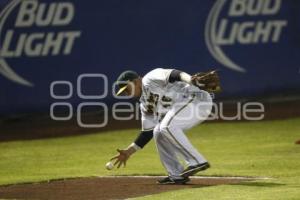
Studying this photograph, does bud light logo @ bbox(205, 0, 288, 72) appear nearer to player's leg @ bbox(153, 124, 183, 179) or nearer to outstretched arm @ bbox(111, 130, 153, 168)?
outstretched arm @ bbox(111, 130, 153, 168)

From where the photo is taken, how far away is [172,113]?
11.3 m

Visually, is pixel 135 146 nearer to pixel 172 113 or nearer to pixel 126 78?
pixel 172 113

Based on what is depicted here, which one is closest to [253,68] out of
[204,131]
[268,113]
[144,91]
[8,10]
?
[268,113]

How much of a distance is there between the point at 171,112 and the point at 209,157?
403cm

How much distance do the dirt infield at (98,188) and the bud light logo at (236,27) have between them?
29.6ft

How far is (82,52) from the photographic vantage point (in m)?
20.5

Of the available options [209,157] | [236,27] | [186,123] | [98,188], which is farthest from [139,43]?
[98,188]

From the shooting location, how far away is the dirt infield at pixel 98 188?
420 inches

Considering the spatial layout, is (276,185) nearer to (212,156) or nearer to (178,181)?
(178,181)

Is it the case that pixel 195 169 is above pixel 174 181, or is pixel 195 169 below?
above

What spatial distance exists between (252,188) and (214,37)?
10.7 m

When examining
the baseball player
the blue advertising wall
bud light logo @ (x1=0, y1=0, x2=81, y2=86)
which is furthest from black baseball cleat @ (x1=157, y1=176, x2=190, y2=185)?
bud light logo @ (x1=0, y1=0, x2=81, y2=86)

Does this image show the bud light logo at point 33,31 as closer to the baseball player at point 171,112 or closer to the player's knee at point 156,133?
the baseball player at point 171,112

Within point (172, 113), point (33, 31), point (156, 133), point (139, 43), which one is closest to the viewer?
point (156, 133)
